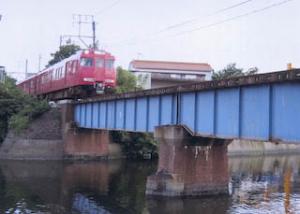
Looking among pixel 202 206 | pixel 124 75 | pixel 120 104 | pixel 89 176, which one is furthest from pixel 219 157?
pixel 124 75

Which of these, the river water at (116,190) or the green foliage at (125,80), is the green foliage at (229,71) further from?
the river water at (116,190)

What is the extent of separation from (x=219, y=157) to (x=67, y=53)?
209 feet

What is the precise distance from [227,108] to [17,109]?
32.0m

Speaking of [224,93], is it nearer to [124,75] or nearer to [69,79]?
[69,79]

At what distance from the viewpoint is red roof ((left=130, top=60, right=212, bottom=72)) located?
113125 mm

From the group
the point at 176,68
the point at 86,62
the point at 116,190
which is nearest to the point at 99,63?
the point at 86,62

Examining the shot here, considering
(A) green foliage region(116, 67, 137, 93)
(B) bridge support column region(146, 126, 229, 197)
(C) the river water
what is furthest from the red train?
(B) bridge support column region(146, 126, 229, 197)

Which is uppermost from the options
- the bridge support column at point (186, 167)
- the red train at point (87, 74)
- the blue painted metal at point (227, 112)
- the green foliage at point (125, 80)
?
the green foliage at point (125, 80)

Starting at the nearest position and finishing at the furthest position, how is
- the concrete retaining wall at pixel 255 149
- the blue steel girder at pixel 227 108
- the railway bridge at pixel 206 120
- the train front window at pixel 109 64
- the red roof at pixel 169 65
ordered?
the blue steel girder at pixel 227 108 < the railway bridge at pixel 206 120 < the train front window at pixel 109 64 < the concrete retaining wall at pixel 255 149 < the red roof at pixel 169 65

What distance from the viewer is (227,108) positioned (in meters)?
24.7

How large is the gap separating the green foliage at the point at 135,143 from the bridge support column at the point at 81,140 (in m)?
1.46

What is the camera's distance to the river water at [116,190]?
25.5 meters

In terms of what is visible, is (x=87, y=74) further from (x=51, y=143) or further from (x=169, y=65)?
(x=169, y=65)

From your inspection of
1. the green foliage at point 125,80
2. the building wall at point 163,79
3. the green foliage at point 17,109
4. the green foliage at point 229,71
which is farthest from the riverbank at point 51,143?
the green foliage at point 229,71
